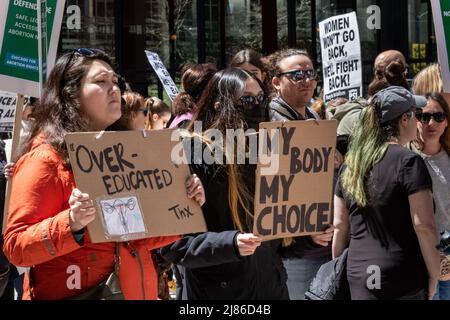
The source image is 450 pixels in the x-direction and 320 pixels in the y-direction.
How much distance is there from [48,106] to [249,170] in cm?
88

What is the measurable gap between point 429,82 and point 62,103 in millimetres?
2998

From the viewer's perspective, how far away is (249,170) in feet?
12.4

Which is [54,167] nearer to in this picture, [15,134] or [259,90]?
[259,90]

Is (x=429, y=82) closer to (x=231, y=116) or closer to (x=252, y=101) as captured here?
(x=252, y=101)

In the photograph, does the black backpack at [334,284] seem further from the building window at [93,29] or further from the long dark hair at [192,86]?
the building window at [93,29]

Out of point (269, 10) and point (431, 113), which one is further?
point (269, 10)

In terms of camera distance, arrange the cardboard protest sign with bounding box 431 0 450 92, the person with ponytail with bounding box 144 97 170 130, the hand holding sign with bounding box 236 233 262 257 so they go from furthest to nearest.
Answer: the person with ponytail with bounding box 144 97 170 130, the cardboard protest sign with bounding box 431 0 450 92, the hand holding sign with bounding box 236 233 262 257

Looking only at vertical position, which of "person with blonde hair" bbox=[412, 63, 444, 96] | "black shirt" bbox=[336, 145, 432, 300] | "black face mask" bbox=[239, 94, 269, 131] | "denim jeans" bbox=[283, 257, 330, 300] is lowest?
"denim jeans" bbox=[283, 257, 330, 300]

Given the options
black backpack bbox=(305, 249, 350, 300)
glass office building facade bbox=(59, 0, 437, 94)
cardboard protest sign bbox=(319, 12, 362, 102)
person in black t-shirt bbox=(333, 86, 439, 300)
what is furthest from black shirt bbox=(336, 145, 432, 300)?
glass office building facade bbox=(59, 0, 437, 94)

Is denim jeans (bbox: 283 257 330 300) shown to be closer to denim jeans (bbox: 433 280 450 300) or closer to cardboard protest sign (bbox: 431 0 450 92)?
denim jeans (bbox: 433 280 450 300)

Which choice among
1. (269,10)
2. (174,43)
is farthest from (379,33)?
(174,43)

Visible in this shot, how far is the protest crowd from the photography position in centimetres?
322

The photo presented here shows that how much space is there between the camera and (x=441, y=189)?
525 cm
